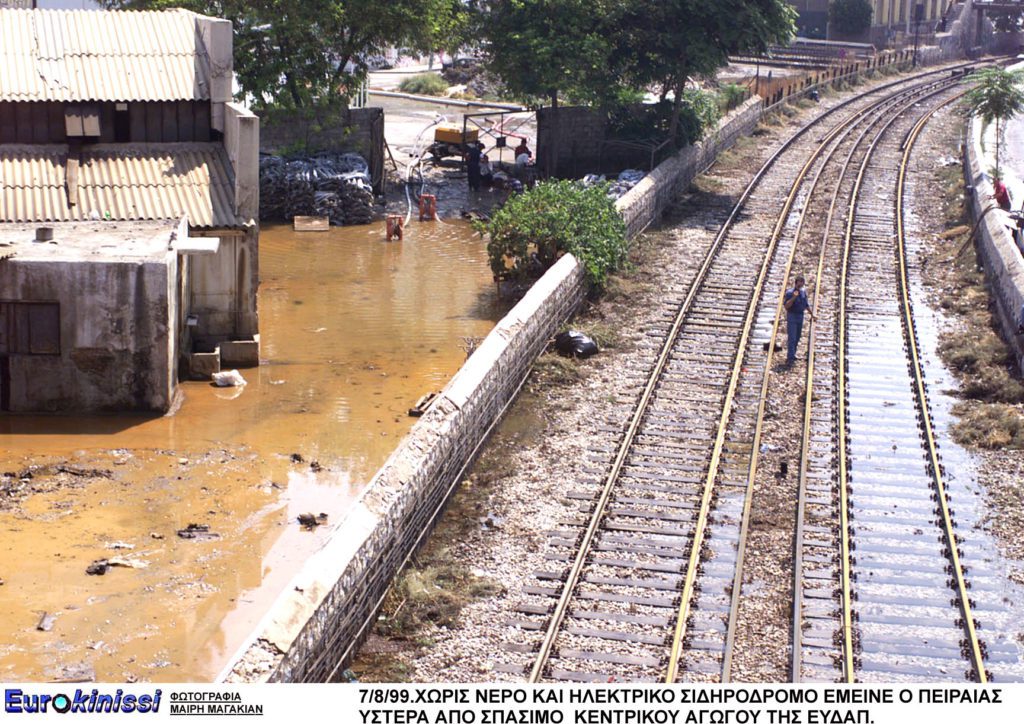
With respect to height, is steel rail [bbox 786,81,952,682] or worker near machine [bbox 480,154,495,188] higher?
worker near machine [bbox 480,154,495,188]

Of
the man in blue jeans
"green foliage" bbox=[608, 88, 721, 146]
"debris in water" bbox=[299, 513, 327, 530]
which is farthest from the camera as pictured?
"green foliage" bbox=[608, 88, 721, 146]

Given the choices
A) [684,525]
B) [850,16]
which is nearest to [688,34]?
[684,525]

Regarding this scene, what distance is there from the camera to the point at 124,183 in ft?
68.1

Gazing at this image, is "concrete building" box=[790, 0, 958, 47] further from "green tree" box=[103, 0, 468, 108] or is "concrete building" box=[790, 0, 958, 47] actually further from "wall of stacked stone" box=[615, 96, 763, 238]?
"green tree" box=[103, 0, 468, 108]

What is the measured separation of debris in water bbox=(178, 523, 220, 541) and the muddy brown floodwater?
0.10 meters

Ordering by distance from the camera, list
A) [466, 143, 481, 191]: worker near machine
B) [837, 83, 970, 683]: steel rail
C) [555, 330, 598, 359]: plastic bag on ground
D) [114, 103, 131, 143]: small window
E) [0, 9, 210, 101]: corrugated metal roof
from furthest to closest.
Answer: [466, 143, 481, 191]: worker near machine < [114, 103, 131, 143]: small window < [0, 9, 210, 101]: corrugated metal roof < [555, 330, 598, 359]: plastic bag on ground < [837, 83, 970, 683]: steel rail

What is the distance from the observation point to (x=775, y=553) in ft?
46.4

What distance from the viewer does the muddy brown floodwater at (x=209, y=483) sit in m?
12.1

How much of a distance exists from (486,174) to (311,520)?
21.7 metres

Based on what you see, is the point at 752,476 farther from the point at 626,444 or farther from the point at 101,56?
the point at 101,56

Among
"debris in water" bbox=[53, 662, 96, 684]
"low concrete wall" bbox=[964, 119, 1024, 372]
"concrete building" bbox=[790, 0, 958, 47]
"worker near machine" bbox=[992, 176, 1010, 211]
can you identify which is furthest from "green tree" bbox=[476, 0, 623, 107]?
"concrete building" bbox=[790, 0, 958, 47]

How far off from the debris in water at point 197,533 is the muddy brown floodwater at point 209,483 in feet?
0.31

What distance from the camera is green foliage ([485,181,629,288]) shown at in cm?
2358

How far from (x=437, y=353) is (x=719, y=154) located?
812 inches
